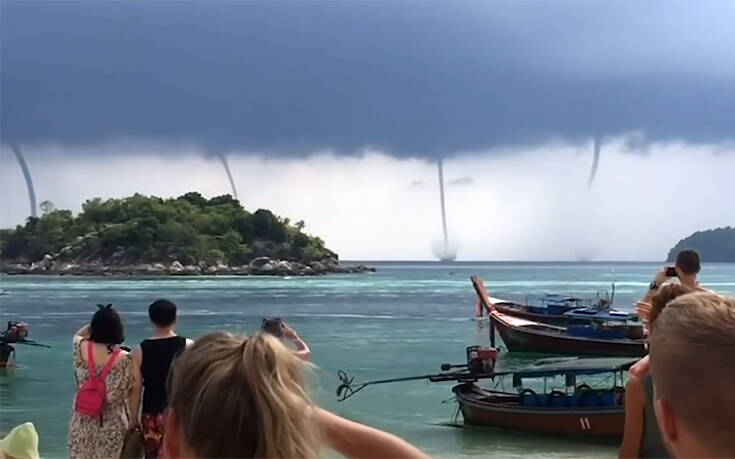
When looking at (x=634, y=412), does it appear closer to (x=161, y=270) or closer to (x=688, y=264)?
(x=688, y=264)

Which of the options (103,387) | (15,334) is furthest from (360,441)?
(15,334)

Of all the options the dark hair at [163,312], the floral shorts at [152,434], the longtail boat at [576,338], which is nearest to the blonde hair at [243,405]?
the floral shorts at [152,434]

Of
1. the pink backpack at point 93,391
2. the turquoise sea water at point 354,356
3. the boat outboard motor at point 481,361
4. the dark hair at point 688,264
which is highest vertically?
the dark hair at point 688,264

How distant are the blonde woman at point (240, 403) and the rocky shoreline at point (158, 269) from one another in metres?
156

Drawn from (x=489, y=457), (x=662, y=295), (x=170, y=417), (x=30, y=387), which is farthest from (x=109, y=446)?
(x=30, y=387)

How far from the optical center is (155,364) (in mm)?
5328

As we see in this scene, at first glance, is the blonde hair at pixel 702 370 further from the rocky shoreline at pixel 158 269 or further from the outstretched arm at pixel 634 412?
the rocky shoreline at pixel 158 269

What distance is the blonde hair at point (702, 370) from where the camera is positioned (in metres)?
1.84

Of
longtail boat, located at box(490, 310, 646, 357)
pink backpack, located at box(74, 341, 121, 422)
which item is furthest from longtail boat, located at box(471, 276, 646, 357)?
pink backpack, located at box(74, 341, 121, 422)

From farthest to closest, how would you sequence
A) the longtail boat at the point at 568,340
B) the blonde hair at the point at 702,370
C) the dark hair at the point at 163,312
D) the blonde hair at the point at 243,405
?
the longtail boat at the point at 568,340, the dark hair at the point at 163,312, the blonde hair at the point at 702,370, the blonde hair at the point at 243,405

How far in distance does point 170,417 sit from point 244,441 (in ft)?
0.63

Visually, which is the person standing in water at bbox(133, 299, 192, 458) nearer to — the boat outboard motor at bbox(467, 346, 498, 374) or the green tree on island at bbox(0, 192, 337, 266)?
the boat outboard motor at bbox(467, 346, 498, 374)

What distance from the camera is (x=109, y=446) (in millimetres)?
5539

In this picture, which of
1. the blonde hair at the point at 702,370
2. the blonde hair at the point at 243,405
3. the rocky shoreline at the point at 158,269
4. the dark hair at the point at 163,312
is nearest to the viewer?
the blonde hair at the point at 243,405
